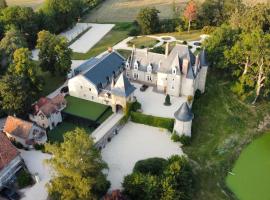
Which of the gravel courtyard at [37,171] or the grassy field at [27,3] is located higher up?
the grassy field at [27,3]

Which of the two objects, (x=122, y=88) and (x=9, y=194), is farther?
(x=122, y=88)

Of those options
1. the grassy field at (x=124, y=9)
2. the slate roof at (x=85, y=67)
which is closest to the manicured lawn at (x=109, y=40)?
the grassy field at (x=124, y=9)

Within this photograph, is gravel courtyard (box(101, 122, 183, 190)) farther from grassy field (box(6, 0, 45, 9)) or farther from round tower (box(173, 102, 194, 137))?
grassy field (box(6, 0, 45, 9))

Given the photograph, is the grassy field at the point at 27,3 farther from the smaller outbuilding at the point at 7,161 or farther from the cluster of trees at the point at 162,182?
the cluster of trees at the point at 162,182

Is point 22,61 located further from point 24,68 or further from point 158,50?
point 158,50

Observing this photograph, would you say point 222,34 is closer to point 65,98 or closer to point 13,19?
point 65,98

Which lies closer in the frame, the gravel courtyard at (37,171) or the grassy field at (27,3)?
the gravel courtyard at (37,171)

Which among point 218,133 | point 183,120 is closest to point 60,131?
point 183,120
